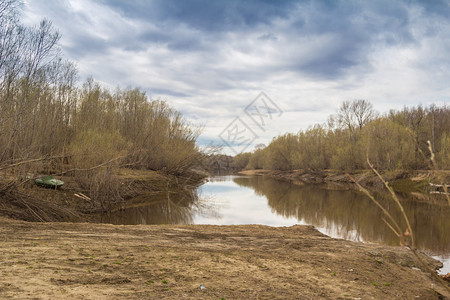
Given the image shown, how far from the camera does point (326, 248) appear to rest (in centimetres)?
799

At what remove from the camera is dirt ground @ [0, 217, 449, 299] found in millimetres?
4219

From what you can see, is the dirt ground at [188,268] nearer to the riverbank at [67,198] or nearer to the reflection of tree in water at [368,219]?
the reflection of tree in water at [368,219]

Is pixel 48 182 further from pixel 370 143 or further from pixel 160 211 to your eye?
pixel 370 143

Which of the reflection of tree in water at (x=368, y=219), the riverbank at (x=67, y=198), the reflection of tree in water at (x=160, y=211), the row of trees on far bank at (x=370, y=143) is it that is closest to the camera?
the riverbank at (x=67, y=198)

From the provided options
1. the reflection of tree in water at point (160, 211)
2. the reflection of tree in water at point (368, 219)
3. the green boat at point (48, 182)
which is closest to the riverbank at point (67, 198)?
the green boat at point (48, 182)

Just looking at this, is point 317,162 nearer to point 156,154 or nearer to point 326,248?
point 156,154

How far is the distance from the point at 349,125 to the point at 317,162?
25.7ft

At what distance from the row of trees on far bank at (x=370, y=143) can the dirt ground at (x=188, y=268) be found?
2930 centimetres

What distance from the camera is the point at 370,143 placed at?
39062 mm

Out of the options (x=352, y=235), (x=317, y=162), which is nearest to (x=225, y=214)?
(x=352, y=235)

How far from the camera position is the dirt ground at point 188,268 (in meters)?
4.22

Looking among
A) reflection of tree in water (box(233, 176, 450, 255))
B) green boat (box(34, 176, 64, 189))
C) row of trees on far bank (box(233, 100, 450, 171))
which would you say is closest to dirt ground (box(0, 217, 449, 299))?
reflection of tree in water (box(233, 176, 450, 255))

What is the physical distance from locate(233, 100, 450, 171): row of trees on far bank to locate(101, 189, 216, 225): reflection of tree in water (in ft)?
73.0

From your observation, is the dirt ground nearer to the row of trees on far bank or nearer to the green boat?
the green boat
